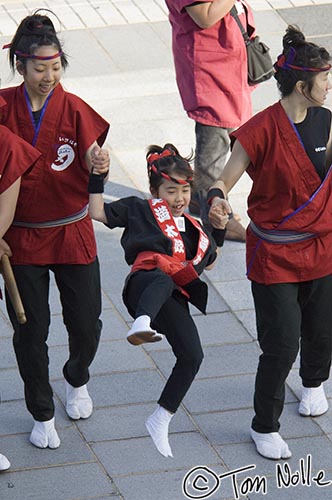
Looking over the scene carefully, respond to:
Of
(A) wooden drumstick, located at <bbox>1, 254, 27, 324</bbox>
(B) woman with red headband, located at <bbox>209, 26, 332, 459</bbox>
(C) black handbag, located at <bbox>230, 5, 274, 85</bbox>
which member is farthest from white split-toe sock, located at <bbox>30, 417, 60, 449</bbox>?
(C) black handbag, located at <bbox>230, 5, 274, 85</bbox>

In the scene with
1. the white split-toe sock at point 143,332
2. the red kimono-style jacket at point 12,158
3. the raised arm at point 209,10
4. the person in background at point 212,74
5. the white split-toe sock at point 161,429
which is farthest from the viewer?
the person in background at point 212,74

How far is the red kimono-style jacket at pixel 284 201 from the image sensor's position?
16.7 ft

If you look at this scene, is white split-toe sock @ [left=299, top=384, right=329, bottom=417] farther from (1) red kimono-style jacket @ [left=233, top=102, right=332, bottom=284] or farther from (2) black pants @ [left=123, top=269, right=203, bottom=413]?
(2) black pants @ [left=123, top=269, right=203, bottom=413]

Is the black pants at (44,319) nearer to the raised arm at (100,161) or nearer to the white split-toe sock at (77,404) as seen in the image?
the white split-toe sock at (77,404)

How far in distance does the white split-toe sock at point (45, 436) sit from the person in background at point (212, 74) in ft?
8.39

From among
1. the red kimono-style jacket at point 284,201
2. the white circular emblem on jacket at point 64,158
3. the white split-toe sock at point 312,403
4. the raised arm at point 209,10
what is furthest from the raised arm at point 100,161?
the raised arm at point 209,10

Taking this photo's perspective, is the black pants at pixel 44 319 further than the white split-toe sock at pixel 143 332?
Yes

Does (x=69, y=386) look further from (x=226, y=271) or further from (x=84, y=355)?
(x=226, y=271)

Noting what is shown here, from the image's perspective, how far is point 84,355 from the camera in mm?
5551


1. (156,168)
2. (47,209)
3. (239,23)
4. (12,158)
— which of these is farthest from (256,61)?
(12,158)

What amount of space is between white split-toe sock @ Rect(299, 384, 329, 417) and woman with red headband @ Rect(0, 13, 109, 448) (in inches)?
42.9

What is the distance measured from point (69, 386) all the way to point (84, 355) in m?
0.26

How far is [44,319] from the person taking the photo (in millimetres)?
5320

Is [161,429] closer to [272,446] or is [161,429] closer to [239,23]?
[272,446]
